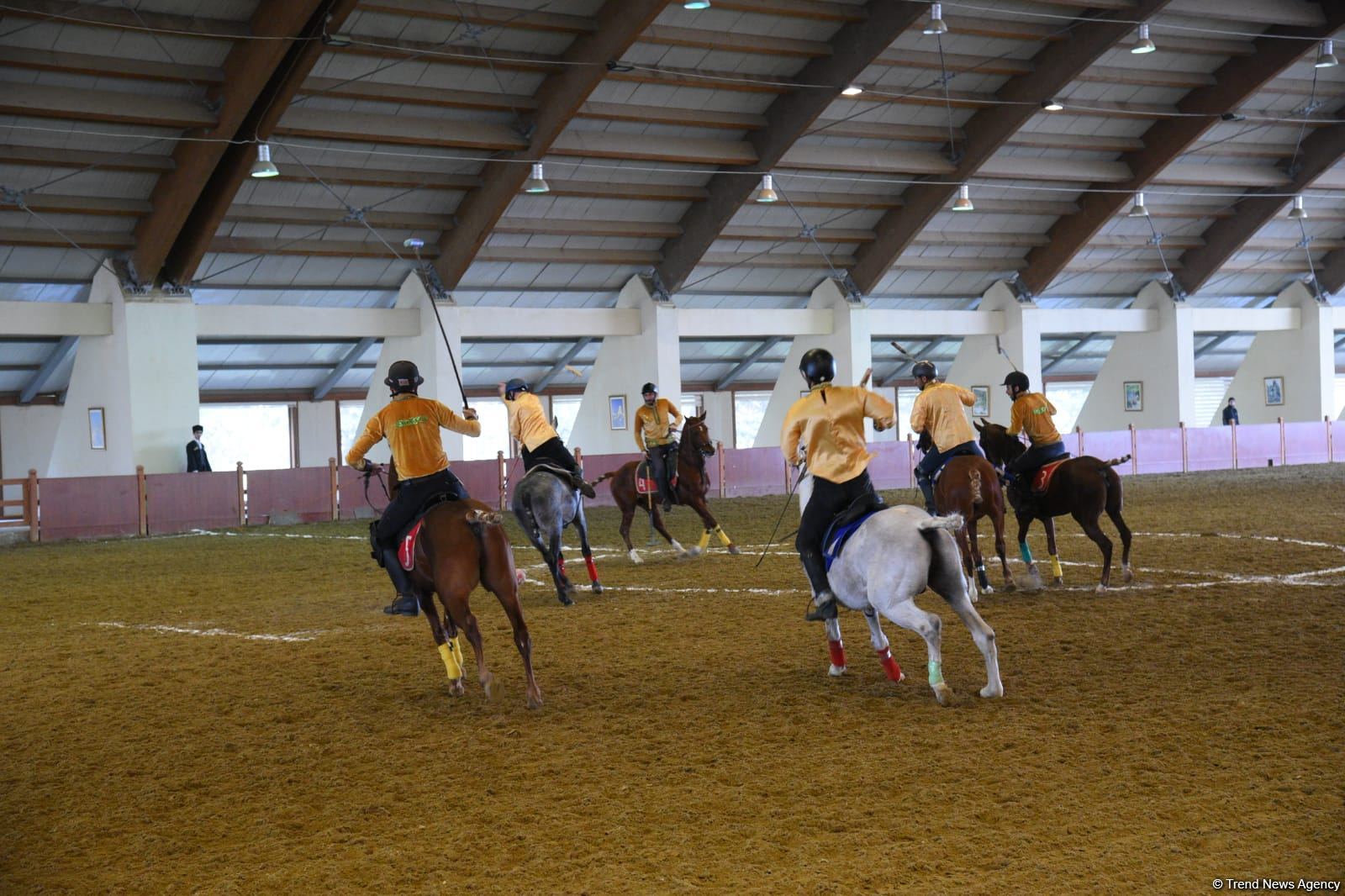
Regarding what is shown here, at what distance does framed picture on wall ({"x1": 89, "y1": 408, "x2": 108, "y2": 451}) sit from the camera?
80.2ft

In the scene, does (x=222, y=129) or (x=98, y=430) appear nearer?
(x=222, y=129)

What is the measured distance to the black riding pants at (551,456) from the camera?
478 inches

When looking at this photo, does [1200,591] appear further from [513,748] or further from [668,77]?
[668,77]

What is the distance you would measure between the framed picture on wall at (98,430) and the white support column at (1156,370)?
26.0 meters

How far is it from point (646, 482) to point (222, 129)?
9.97m

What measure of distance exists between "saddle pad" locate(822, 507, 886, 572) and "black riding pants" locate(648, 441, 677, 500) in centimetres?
775

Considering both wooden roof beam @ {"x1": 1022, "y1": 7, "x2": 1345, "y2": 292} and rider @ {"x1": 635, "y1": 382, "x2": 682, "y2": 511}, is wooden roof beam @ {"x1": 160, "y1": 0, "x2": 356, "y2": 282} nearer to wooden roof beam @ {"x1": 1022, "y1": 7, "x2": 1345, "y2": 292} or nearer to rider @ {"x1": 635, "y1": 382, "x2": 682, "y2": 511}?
rider @ {"x1": 635, "y1": 382, "x2": 682, "y2": 511}

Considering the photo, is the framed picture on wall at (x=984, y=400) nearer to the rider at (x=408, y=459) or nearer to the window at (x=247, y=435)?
A: the window at (x=247, y=435)

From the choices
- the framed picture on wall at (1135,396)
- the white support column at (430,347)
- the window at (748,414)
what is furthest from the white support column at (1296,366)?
the white support column at (430,347)

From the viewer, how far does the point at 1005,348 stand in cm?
3375

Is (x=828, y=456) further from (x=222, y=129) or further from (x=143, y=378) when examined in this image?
(x=143, y=378)

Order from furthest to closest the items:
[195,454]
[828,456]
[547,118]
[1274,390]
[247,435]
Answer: [1274,390]
[247,435]
[195,454]
[547,118]
[828,456]

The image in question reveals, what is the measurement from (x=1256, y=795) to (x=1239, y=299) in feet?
121

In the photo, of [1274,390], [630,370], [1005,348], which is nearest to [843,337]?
[1005,348]
